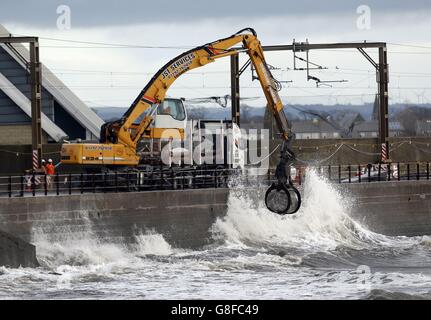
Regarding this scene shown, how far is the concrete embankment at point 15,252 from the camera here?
1319 inches

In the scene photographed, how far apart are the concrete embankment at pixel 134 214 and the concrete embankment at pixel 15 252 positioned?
48mm

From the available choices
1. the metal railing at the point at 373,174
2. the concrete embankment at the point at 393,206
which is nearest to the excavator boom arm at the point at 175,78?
the metal railing at the point at 373,174

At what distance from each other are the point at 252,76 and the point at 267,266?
11270 mm

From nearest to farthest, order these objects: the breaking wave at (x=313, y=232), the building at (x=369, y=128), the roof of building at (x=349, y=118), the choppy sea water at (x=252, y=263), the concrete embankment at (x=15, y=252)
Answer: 1. the choppy sea water at (x=252, y=263)
2. the concrete embankment at (x=15, y=252)
3. the breaking wave at (x=313, y=232)
4. the building at (x=369, y=128)
5. the roof of building at (x=349, y=118)

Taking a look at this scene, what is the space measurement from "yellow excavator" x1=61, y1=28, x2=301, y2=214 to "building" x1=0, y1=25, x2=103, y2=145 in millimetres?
16165

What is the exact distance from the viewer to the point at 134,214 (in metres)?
38.3

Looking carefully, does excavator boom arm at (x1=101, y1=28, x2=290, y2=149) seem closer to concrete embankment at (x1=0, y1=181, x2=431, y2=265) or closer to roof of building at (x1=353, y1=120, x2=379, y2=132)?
concrete embankment at (x1=0, y1=181, x2=431, y2=265)

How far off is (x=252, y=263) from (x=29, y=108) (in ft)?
85.6

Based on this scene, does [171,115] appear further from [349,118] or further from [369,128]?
[349,118]

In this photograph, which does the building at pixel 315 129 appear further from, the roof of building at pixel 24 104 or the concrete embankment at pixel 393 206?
the concrete embankment at pixel 393 206

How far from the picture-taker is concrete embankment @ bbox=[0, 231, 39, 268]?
1319 inches

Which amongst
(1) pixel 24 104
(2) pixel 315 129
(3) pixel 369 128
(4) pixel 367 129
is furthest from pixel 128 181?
(2) pixel 315 129
